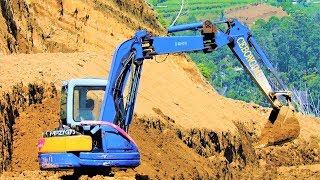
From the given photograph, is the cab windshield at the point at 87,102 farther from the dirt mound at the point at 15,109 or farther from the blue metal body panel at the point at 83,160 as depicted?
the dirt mound at the point at 15,109

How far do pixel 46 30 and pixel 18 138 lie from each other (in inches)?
599

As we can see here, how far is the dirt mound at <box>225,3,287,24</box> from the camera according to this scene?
18482 centimetres

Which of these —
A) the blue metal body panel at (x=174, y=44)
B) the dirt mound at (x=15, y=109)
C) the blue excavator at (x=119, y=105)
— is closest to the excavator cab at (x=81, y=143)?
the blue excavator at (x=119, y=105)

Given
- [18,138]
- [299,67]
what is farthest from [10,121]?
[299,67]

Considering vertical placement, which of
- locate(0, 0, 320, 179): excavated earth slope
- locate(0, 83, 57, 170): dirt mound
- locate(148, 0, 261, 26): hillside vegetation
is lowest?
locate(148, 0, 261, 26): hillside vegetation

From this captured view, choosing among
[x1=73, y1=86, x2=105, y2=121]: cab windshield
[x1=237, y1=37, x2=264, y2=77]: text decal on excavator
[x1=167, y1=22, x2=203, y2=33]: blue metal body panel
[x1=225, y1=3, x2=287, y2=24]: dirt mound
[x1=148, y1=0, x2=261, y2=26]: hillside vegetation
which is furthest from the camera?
Answer: [x1=225, y1=3, x2=287, y2=24]: dirt mound

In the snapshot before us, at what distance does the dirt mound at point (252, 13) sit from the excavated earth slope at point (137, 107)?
132 metres

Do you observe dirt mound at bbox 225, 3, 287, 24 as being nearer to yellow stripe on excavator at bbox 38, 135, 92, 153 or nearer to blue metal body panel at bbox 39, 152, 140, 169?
blue metal body panel at bbox 39, 152, 140, 169

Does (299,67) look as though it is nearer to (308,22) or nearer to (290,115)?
(308,22)

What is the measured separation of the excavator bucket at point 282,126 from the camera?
88.5 feet

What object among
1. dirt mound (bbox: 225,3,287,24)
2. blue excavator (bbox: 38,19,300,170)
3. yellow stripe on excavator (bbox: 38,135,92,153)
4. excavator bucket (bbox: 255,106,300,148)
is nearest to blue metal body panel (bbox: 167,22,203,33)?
blue excavator (bbox: 38,19,300,170)

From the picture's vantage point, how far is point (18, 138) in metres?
26.7

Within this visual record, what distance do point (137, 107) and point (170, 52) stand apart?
8244 millimetres

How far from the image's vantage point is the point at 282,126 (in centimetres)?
2706
